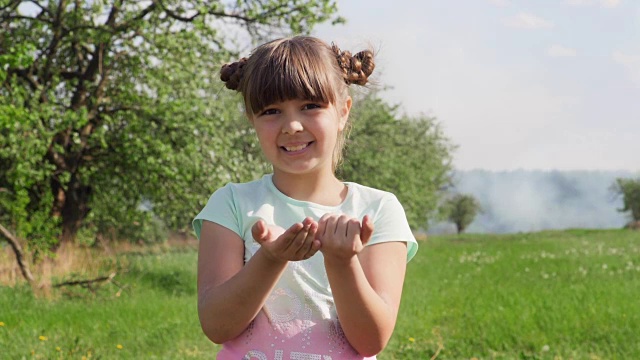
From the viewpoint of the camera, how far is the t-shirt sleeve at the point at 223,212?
8.50 ft

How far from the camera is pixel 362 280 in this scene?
232 cm

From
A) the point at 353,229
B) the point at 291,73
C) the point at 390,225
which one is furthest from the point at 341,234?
the point at 291,73

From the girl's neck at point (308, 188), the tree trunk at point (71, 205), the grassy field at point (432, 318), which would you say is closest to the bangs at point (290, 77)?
the girl's neck at point (308, 188)

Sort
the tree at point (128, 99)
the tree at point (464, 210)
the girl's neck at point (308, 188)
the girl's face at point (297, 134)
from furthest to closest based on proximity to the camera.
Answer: the tree at point (464, 210), the tree at point (128, 99), the girl's neck at point (308, 188), the girl's face at point (297, 134)

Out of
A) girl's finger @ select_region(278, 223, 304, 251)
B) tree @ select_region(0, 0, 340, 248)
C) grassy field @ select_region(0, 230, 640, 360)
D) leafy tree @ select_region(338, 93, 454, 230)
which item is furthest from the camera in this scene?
leafy tree @ select_region(338, 93, 454, 230)

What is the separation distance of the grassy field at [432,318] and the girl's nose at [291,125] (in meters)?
4.71

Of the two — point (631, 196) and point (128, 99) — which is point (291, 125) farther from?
point (631, 196)

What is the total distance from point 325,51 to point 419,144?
33212 millimetres

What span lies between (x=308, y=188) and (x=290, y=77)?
0.39 m

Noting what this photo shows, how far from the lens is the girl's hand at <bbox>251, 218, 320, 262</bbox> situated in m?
2.09

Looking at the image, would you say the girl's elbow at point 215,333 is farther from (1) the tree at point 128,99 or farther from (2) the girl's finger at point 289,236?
(1) the tree at point 128,99

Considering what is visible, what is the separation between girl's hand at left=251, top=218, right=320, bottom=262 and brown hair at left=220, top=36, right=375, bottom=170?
51 cm

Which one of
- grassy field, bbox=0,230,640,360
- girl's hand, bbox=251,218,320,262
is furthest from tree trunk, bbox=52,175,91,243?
girl's hand, bbox=251,218,320,262

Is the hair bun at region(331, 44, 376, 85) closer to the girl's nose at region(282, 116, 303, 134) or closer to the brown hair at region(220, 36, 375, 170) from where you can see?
the brown hair at region(220, 36, 375, 170)
